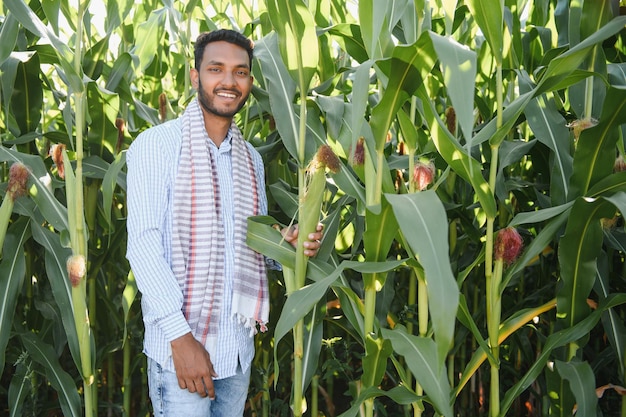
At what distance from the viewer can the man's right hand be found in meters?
1.98

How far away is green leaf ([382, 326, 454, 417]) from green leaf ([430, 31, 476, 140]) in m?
0.72

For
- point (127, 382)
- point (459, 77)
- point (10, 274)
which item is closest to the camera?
point (459, 77)

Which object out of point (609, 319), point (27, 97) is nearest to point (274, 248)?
point (609, 319)

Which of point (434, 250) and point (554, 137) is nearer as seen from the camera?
point (434, 250)

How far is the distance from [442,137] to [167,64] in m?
2.23

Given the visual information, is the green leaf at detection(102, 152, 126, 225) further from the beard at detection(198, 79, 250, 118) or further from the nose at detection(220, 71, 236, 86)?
the nose at detection(220, 71, 236, 86)

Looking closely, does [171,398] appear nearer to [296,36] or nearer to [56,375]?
[56,375]

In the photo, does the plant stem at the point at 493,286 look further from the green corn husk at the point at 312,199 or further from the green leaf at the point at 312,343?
the green leaf at the point at 312,343

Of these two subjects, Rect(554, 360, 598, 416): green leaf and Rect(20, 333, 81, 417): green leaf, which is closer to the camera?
Rect(554, 360, 598, 416): green leaf

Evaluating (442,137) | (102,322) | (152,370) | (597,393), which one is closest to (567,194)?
(442,137)

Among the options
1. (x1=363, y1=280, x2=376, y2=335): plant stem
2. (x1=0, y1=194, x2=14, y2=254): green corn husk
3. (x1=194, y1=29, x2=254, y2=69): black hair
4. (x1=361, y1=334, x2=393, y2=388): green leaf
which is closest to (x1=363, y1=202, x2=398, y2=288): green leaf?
(x1=363, y1=280, x2=376, y2=335): plant stem

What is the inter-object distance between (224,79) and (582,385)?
1.45 meters

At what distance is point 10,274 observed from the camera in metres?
2.40

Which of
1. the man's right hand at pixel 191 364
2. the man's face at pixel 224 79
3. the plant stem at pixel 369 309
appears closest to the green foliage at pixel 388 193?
the plant stem at pixel 369 309
